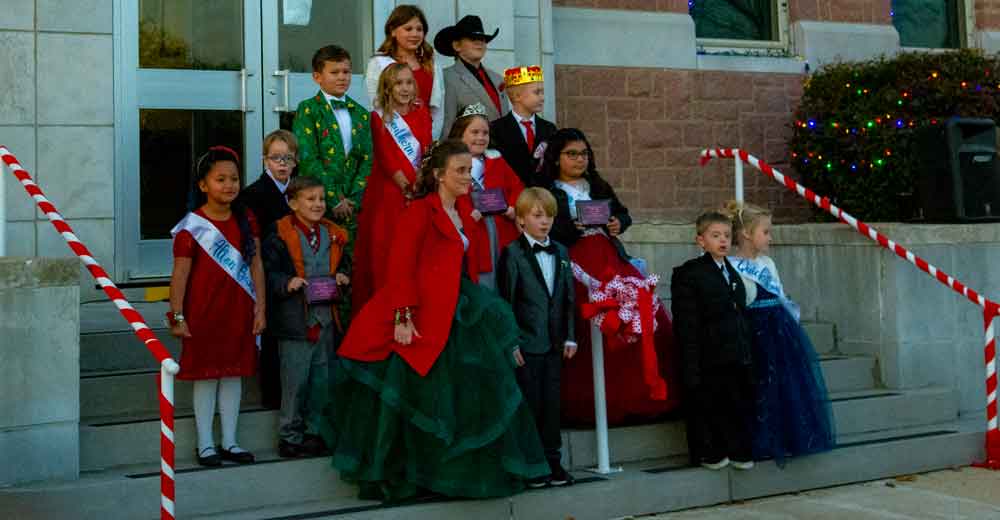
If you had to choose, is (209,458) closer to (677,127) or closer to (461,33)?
(461,33)

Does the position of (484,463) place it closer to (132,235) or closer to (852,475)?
(852,475)

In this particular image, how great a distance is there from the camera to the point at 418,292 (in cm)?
618

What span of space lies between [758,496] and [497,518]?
160 centimetres

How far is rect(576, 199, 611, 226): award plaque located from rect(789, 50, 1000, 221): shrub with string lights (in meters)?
3.96

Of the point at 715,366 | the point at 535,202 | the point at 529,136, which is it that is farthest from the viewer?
the point at 529,136

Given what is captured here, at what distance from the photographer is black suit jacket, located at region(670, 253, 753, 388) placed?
6676 millimetres

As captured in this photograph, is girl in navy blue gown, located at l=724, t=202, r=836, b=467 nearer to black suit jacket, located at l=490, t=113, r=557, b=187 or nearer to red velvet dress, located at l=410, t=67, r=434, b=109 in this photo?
black suit jacket, located at l=490, t=113, r=557, b=187

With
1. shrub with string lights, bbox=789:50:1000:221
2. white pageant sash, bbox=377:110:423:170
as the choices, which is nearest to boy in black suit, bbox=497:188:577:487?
white pageant sash, bbox=377:110:423:170

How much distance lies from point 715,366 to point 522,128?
1.74 m

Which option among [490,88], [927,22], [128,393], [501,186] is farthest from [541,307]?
[927,22]

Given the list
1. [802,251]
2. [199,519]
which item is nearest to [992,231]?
[802,251]

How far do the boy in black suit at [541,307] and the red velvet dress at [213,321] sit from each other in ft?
4.18

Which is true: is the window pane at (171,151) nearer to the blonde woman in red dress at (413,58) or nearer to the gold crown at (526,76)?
the blonde woman in red dress at (413,58)

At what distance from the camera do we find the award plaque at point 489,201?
21.3 feet
